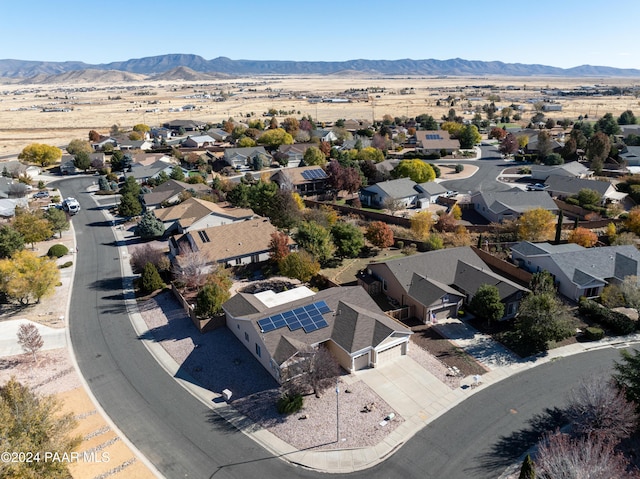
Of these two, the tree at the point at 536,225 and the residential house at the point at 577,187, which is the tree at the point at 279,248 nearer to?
the tree at the point at 536,225

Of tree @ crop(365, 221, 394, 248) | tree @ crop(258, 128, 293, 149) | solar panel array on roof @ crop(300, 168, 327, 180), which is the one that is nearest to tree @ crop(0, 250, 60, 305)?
tree @ crop(365, 221, 394, 248)

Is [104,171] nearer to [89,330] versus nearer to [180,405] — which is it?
[89,330]

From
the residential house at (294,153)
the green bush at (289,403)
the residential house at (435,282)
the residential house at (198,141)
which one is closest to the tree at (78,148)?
the residential house at (198,141)

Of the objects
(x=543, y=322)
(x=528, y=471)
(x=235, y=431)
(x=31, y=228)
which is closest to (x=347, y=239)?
(x=543, y=322)

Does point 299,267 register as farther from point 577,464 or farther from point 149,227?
point 577,464

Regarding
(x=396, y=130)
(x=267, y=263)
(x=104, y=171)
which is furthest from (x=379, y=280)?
(x=396, y=130)

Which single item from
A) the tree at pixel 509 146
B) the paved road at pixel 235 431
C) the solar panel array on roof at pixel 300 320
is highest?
the tree at pixel 509 146

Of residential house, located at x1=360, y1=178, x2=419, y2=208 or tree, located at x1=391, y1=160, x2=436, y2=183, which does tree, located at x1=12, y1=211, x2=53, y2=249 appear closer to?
residential house, located at x1=360, y1=178, x2=419, y2=208
